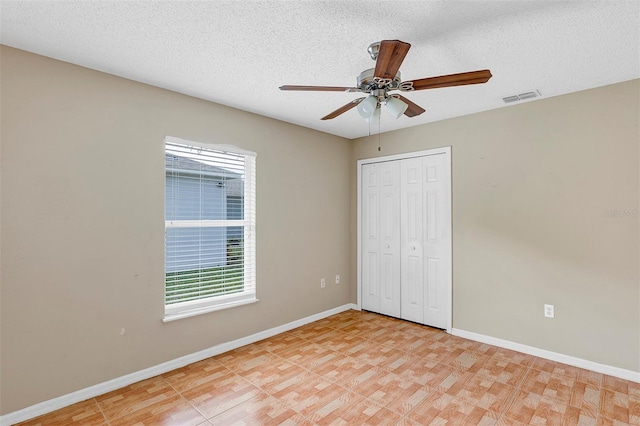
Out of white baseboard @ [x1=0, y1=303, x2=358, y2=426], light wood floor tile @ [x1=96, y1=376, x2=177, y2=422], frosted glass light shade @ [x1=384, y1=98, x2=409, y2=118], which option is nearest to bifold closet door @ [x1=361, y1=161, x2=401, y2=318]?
white baseboard @ [x1=0, y1=303, x2=358, y2=426]

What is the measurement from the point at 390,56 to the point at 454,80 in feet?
1.51

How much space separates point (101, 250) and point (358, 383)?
7.54ft

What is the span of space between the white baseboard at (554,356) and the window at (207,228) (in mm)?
2458

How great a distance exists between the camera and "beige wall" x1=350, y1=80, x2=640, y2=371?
2742mm

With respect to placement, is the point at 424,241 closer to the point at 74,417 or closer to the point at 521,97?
the point at 521,97

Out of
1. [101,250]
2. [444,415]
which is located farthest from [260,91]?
[444,415]

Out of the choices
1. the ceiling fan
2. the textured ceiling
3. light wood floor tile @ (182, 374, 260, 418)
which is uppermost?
the textured ceiling

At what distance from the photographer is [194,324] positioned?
307cm

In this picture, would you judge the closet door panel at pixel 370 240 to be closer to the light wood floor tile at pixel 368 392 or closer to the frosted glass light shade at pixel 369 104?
the light wood floor tile at pixel 368 392

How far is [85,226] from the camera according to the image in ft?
8.11

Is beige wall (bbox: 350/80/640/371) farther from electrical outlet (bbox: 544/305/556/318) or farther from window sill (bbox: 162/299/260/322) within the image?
window sill (bbox: 162/299/260/322)

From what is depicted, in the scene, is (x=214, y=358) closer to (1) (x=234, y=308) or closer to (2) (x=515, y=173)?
(1) (x=234, y=308)

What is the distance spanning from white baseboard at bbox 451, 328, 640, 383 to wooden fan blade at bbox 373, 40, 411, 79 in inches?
118

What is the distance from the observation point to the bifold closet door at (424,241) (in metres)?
3.86
